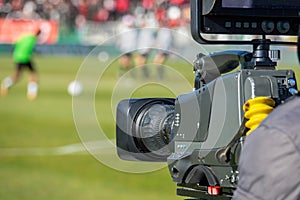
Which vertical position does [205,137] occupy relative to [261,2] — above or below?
below

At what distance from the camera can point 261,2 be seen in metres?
3.01

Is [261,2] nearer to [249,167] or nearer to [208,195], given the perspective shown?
[208,195]

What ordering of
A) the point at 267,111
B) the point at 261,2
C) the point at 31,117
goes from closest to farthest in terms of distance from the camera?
1. the point at 267,111
2. the point at 261,2
3. the point at 31,117

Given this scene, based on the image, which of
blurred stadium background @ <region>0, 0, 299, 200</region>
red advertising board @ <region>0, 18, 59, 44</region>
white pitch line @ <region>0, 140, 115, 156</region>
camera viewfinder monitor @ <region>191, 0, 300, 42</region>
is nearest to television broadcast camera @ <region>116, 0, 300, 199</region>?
camera viewfinder monitor @ <region>191, 0, 300, 42</region>

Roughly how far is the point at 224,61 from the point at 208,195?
1.60 ft

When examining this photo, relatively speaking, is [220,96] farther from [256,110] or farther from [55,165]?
[55,165]

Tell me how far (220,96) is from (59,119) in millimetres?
13854

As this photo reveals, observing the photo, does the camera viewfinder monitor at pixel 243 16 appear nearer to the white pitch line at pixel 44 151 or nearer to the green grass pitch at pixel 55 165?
the green grass pitch at pixel 55 165

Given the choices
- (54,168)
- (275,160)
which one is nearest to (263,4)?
(275,160)

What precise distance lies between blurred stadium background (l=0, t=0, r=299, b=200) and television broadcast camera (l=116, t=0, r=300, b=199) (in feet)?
0.93

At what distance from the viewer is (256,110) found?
8.41 feet

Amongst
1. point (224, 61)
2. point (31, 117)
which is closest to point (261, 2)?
point (224, 61)

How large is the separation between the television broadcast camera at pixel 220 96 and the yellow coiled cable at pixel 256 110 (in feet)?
0.15

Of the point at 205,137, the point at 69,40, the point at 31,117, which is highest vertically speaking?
the point at 205,137
